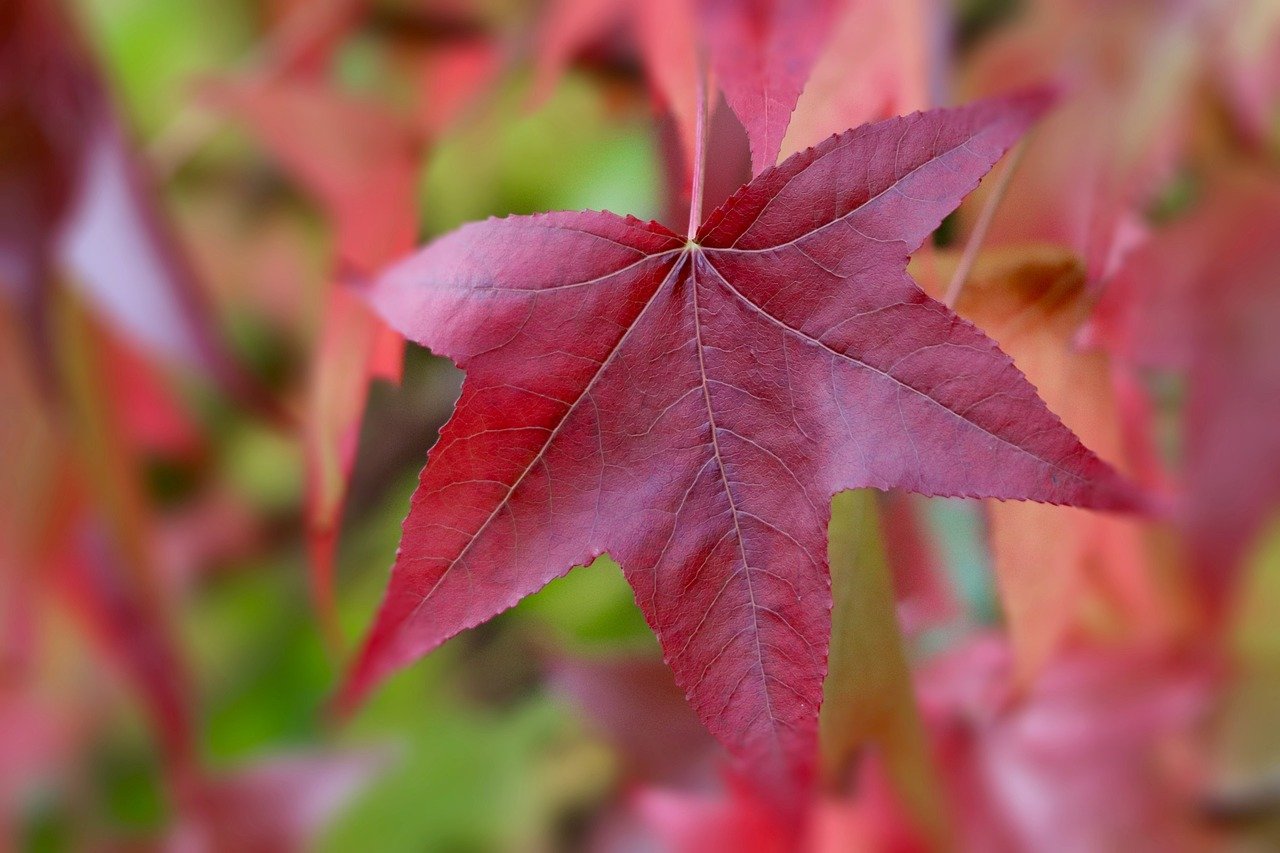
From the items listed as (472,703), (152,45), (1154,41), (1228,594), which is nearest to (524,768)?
(472,703)

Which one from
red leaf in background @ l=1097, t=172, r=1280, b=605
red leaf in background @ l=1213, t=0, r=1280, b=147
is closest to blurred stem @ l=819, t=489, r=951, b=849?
red leaf in background @ l=1097, t=172, r=1280, b=605

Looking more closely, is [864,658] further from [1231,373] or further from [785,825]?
[1231,373]

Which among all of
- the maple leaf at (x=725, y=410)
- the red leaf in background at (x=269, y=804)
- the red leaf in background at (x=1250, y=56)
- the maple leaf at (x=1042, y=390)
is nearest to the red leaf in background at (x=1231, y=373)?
the red leaf in background at (x=1250, y=56)

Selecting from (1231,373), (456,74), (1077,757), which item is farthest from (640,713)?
(456,74)

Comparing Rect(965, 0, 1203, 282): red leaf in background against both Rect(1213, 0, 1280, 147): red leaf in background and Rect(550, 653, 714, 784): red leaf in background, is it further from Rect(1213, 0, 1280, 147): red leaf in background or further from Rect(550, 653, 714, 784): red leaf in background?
Rect(550, 653, 714, 784): red leaf in background

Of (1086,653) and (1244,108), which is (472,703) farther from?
(1244,108)

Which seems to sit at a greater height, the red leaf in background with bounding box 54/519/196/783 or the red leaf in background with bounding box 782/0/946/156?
the red leaf in background with bounding box 54/519/196/783
